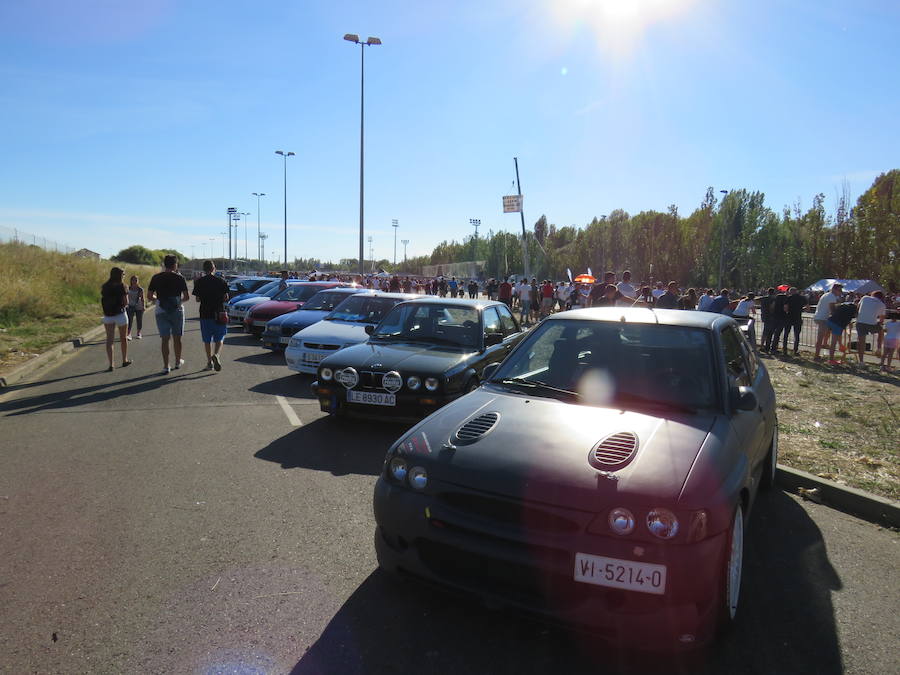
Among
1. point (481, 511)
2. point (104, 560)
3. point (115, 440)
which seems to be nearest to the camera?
point (481, 511)

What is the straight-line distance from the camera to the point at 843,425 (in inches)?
276

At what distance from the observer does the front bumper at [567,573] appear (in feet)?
7.63

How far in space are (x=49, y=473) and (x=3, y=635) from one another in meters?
2.54

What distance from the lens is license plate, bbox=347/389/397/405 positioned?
20.0ft

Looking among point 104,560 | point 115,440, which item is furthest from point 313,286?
point 104,560

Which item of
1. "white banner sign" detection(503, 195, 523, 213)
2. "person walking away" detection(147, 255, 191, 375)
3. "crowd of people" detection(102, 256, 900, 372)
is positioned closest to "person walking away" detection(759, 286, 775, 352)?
"crowd of people" detection(102, 256, 900, 372)

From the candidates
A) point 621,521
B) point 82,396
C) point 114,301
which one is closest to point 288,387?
point 82,396

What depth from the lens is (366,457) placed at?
541cm

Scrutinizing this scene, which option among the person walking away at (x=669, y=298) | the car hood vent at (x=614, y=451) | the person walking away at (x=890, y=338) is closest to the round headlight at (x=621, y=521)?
the car hood vent at (x=614, y=451)

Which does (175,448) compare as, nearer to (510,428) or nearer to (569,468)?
(510,428)

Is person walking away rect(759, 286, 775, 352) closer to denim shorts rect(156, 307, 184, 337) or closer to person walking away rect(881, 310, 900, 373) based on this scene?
person walking away rect(881, 310, 900, 373)

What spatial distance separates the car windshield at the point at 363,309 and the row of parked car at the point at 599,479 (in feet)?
20.9

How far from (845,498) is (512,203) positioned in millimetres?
30752

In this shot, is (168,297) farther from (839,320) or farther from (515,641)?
(839,320)
